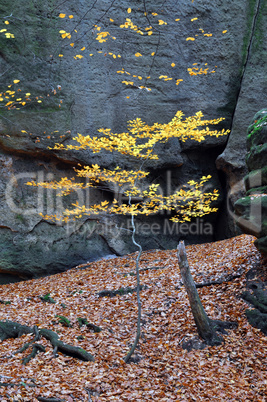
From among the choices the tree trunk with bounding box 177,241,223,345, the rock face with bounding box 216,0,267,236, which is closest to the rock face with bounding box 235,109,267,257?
the tree trunk with bounding box 177,241,223,345

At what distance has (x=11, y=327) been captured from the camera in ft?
19.8

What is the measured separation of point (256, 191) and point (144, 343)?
3972 millimetres

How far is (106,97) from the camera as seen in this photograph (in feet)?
37.9

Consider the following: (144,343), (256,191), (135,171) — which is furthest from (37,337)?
(135,171)

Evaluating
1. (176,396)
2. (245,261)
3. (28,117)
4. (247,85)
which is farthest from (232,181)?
(176,396)

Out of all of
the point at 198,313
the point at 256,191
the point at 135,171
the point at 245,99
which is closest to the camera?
the point at 198,313

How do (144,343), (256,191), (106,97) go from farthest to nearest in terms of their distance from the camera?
(106,97)
(256,191)
(144,343)

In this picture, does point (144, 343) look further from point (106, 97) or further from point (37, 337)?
point (106, 97)

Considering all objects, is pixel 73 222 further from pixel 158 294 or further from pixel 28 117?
pixel 158 294

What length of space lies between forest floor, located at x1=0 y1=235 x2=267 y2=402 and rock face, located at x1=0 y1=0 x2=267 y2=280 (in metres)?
3.15

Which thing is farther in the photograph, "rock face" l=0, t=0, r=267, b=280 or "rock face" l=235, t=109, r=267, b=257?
"rock face" l=0, t=0, r=267, b=280

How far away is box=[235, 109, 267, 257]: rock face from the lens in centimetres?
607

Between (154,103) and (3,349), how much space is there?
9814 millimetres

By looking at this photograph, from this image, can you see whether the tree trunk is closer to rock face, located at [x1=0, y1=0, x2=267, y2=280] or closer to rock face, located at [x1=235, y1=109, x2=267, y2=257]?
rock face, located at [x1=235, y1=109, x2=267, y2=257]
